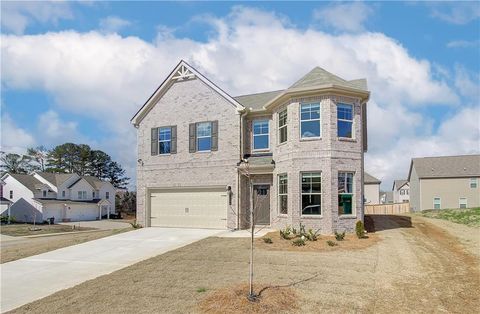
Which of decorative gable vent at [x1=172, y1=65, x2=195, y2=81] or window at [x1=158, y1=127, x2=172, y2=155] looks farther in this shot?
window at [x1=158, y1=127, x2=172, y2=155]

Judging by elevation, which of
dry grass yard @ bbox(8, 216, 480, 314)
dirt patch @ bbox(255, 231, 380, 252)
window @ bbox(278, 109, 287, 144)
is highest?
window @ bbox(278, 109, 287, 144)

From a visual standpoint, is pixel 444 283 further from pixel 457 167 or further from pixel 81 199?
pixel 81 199

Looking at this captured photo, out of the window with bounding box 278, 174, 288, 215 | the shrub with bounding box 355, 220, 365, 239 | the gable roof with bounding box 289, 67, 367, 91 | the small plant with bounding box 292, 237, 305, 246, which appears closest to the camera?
the small plant with bounding box 292, 237, 305, 246

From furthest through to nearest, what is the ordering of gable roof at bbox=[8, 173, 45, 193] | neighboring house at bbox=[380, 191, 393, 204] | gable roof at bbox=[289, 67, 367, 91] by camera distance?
1. neighboring house at bbox=[380, 191, 393, 204]
2. gable roof at bbox=[8, 173, 45, 193]
3. gable roof at bbox=[289, 67, 367, 91]

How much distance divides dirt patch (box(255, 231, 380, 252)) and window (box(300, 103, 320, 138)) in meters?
4.70

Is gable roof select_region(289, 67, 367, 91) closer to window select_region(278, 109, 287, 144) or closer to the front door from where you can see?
window select_region(278, 109, 287, 144)

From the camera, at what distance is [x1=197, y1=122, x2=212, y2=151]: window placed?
21906 millimetres

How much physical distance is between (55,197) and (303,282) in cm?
5348

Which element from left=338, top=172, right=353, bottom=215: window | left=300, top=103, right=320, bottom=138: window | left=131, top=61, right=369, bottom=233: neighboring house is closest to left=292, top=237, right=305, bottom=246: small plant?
left=131, top=61, right=369, bottom=233: neighboring house

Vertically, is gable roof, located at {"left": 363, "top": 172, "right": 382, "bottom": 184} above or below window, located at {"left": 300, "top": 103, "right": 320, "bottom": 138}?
below

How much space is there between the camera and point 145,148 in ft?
78.8

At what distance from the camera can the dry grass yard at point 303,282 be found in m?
8.51

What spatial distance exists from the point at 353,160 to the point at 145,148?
12.8m

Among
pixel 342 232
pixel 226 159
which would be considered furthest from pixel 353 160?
pixel 226 159
